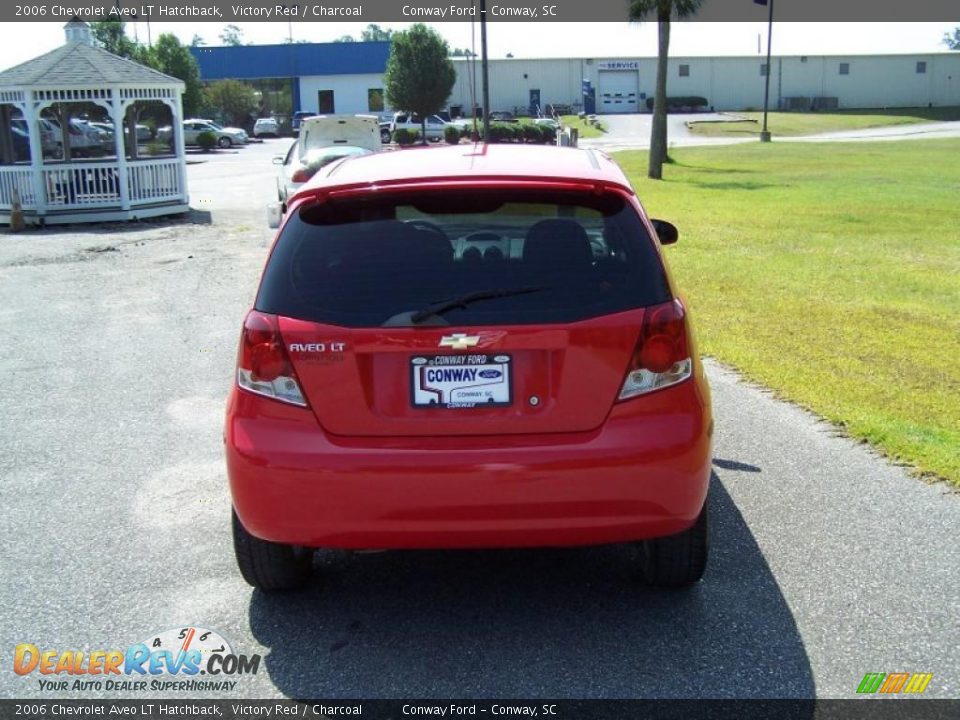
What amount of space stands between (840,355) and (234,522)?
5647 mm

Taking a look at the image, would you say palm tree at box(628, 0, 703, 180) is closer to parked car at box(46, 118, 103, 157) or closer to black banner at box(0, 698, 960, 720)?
parked car at box(46, 118, 103, 157)

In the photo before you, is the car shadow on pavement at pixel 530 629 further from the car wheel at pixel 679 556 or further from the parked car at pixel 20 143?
the parked car at pixel 20 143

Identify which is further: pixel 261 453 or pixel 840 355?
pixel 840 355

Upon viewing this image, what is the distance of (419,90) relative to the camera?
5972 centimetres

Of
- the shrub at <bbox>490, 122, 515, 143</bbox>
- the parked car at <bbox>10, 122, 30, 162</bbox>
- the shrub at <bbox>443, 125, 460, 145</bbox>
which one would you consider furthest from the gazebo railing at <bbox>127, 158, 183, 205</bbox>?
the shrub at <bbox>443, 125, 460, 145</bbox>

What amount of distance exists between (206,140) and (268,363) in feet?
182

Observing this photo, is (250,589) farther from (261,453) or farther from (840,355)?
(840,355)

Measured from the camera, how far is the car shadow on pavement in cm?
367

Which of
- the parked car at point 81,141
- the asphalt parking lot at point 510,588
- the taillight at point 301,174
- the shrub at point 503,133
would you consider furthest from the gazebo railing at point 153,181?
the shrub at point 503,133

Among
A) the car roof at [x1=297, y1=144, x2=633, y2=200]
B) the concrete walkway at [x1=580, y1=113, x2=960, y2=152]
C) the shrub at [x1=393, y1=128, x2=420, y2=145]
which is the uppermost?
the car roof at [x1=297, y1=144, x2=633, y2=200]

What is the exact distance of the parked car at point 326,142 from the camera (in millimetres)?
21172

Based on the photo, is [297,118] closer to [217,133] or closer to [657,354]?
[217,133]

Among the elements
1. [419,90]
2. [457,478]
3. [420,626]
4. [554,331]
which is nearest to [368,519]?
[457,478]

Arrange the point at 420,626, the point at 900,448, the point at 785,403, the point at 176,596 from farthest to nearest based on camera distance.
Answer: the point at 785,403 < the point at 900,448 < the point at 176,596 < the point at 420,626
